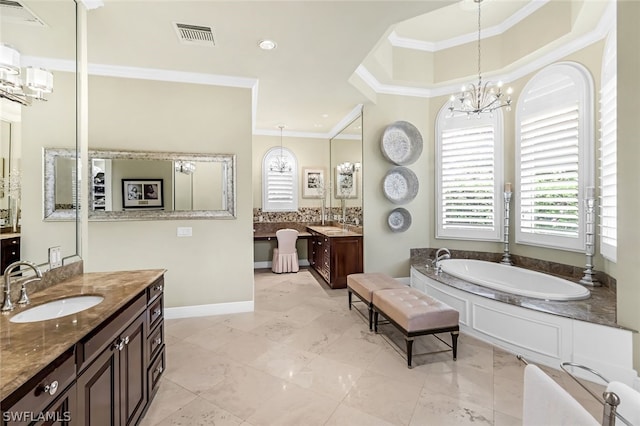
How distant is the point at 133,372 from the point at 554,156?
15.8 feet

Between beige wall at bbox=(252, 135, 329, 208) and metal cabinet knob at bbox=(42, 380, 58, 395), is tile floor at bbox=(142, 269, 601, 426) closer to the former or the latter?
metal cabinet knob at bbox=(42, 380, 58, 395)

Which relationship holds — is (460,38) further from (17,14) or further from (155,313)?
(155,313)

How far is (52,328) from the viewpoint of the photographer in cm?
129

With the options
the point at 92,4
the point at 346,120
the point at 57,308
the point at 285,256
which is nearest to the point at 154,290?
the point at 57,308

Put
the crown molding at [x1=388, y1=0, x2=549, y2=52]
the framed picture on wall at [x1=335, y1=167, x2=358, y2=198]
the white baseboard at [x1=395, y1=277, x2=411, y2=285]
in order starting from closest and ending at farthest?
1. the crown molding at [x1=388, y1=0, x2=549, y2=52]
2. the white baseboard at [x1=395, y1=277, x2=411, y2=285]
3. the framed picture on wall at [x1=335, y1=167, x2=358, y2=198]

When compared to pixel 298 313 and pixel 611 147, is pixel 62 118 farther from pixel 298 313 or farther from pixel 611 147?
pixel 611 147

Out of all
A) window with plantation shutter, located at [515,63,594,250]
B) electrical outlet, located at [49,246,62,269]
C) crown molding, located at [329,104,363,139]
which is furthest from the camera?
crown molding, located at [329,104,363,139]

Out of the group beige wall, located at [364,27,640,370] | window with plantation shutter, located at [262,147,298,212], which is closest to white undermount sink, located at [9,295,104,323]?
beige wall, located at [364,27,640,370]

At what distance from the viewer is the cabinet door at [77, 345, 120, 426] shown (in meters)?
1.26

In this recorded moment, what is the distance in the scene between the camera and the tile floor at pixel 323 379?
6.75ft

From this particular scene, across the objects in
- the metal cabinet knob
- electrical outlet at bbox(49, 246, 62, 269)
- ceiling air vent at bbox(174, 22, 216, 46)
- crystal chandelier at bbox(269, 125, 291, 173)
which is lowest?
the metal cabinet knob

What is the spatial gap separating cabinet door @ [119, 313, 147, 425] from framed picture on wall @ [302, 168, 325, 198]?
539cm

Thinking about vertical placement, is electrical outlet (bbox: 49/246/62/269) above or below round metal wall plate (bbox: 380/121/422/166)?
below

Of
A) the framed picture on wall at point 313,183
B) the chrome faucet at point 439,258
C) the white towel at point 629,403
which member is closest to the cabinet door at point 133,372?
the white towel at point 629,403
